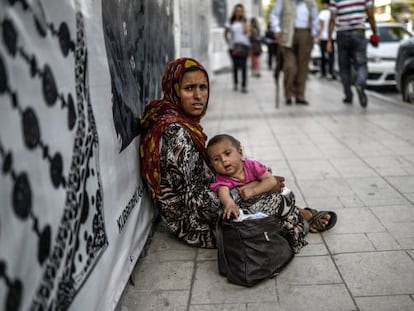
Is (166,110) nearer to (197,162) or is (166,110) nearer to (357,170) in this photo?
(197,162)

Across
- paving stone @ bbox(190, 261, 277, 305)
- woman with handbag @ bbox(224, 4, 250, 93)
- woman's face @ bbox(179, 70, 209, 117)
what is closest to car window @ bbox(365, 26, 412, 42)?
woman with handbag @ bbox(224, 4, 250, 93)

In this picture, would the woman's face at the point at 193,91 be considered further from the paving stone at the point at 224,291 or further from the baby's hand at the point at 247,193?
the paving stone at the point at 224,291

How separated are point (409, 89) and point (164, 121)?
22.0 ft

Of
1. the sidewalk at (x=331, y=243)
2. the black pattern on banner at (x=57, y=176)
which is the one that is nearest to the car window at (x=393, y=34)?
the sidewalk at (x=331, y=243)

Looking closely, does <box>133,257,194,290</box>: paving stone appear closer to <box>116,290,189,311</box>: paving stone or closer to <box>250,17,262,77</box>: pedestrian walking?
<box>116,290,189,311</box>: paving stone

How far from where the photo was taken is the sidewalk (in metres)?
2.56

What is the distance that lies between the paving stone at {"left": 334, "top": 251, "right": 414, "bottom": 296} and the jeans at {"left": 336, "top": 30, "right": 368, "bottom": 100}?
5569 mm

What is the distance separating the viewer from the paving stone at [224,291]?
257cm

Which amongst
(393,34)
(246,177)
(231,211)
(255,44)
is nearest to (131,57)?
(246,177)

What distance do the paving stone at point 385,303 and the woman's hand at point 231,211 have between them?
0.76 metres

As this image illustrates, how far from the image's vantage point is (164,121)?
3.04 metres

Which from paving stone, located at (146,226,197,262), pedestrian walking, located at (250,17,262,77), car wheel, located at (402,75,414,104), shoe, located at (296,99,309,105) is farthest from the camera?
pedestrian walking, located at (250,17,262,77)

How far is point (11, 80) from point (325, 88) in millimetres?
11042

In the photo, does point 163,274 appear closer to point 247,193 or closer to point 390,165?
point 247,193
